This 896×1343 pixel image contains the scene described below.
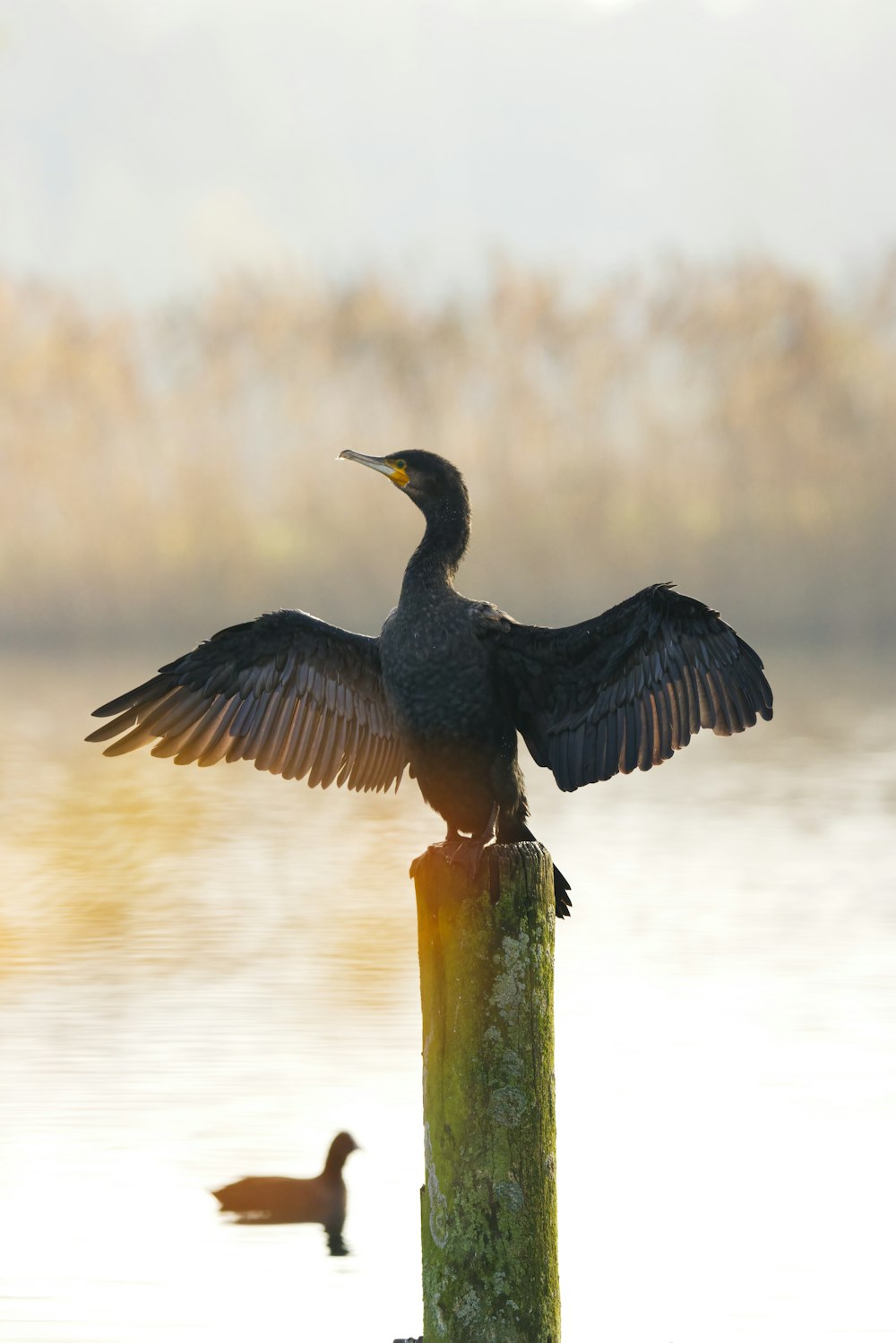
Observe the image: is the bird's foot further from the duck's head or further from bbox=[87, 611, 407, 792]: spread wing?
the duck's head

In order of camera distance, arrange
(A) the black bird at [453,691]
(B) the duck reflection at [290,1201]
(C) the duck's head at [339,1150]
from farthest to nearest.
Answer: (C) the duck's head at [339,1150], (B) the duck reflection at [290,1201], (A) the black bird at [453,691]

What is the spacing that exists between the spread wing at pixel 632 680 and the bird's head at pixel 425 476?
498 mm

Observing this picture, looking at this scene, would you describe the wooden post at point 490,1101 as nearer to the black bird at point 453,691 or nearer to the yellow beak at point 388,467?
the black bird at point 453,691

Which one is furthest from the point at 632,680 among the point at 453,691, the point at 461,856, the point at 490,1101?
the point at 490,1101

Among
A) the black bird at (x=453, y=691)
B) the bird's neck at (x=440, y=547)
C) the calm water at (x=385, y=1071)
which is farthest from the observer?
the calm water at (x=385, y=1071)

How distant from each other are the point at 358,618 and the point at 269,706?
23.9 m

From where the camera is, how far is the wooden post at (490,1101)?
4648mm

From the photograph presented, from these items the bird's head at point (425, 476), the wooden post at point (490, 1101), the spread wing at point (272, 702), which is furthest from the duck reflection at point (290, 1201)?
the bird's head at point (425, 476)

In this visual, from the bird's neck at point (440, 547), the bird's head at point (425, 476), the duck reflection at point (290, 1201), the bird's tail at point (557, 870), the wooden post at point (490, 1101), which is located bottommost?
the wooden post at point (490, 1101)

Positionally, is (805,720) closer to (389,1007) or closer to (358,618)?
(358,618)

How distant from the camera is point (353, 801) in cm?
1966

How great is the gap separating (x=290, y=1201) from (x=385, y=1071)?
6.12ft

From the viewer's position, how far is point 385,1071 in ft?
30.7

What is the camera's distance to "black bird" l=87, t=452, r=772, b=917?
536 centimetres
